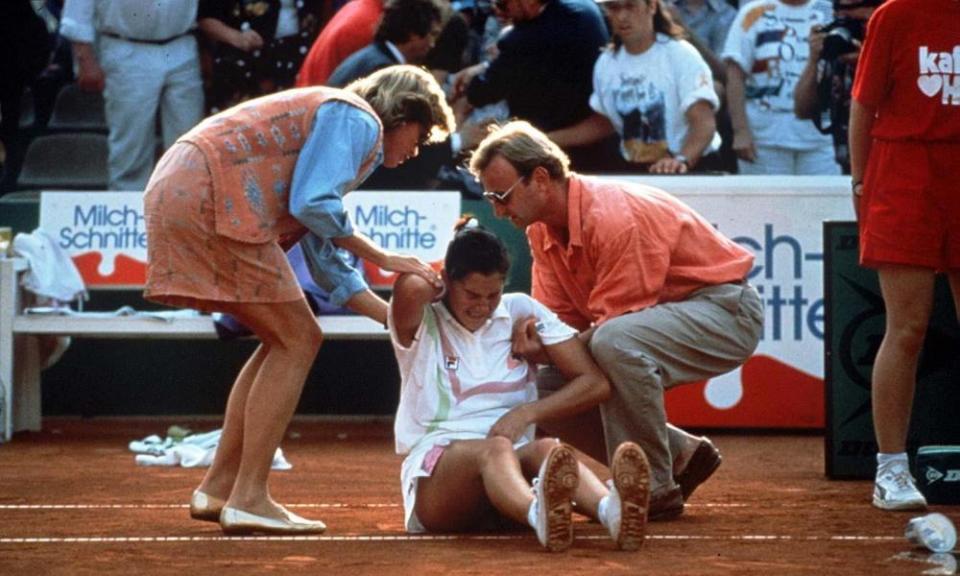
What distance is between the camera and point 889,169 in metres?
7.02

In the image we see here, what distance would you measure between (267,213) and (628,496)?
1492 millimetres

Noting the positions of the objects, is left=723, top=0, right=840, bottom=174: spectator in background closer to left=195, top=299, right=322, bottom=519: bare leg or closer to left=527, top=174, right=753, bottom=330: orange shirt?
left=527, top=174, right=753, bottom=330: orange shirt

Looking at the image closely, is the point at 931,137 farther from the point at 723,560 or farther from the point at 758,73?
the point at 758,73

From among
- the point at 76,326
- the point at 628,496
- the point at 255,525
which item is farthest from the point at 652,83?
the point at 628,496

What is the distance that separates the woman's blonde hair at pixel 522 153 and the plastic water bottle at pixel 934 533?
5.59 ft

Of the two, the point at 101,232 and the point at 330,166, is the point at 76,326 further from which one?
the point at 330,166

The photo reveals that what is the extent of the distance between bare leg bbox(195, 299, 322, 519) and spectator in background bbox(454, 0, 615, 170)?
422cm

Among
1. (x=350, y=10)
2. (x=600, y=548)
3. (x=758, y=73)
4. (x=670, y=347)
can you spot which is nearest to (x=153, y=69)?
(x=350, y=10)

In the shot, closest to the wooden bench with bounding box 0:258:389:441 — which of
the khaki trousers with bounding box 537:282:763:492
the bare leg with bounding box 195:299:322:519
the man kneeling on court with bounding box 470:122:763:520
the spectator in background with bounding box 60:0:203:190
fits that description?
the spectator in background with bounding box 60:0:203:190

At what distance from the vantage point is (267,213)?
6.18m

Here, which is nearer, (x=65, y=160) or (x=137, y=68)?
(x=137, y=68)

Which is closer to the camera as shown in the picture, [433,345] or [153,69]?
[433,345]

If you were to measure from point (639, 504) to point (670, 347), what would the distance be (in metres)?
1.20

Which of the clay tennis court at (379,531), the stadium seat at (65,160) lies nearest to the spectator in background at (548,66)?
the clay tennis court at (379,531)
